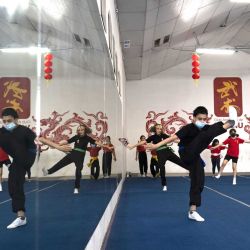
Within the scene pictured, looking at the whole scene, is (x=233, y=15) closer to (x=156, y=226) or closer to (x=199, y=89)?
(x=199, y=89)

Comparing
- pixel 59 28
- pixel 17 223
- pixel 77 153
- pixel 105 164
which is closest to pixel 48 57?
pixel 59 28

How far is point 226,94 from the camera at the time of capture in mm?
13008

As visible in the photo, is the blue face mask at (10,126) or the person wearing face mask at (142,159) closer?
the blue face mask at (10,126)

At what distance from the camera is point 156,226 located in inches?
151

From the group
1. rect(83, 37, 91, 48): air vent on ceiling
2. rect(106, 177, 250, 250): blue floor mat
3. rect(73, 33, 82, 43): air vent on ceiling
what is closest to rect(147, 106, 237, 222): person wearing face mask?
rect(106, 177, 250, 250): blue floor mat

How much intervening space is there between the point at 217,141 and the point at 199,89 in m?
2.26

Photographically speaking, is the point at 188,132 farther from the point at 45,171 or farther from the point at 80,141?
the point at 45,171

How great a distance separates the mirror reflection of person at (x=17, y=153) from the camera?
76 centimetres

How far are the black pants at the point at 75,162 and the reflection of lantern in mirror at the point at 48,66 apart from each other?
0.32 meters

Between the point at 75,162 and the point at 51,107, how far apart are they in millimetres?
586

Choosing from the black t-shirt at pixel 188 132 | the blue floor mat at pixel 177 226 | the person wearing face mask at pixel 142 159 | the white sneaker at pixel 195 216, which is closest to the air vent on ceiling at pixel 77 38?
the blue floor mat at pixel 177 226

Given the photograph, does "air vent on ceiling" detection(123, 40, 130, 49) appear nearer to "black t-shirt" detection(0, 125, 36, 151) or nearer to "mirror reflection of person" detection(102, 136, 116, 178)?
"mirror reflection of person" detection(102, 136, 116, 178)

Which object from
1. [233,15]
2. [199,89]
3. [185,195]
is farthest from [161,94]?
[185,195]

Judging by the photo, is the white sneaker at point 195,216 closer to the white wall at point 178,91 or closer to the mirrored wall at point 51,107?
the mirrored wall at point 51,107
